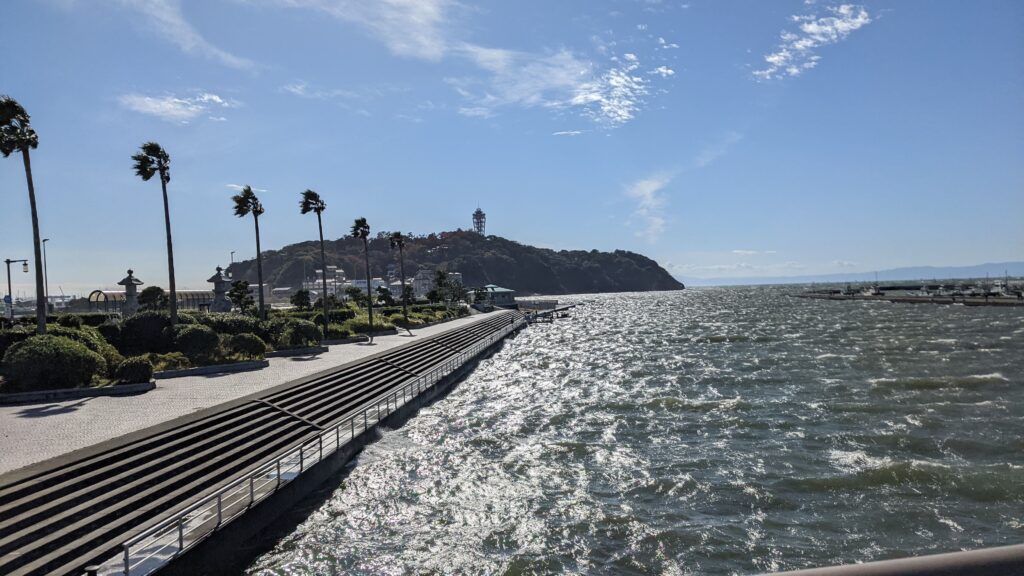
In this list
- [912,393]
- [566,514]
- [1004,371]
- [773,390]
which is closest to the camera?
[566,514]

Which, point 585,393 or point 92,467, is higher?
point 92,467

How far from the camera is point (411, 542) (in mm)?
12773

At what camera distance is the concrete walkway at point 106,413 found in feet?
45.9

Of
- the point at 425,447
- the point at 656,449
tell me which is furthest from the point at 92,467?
the point at 656,449

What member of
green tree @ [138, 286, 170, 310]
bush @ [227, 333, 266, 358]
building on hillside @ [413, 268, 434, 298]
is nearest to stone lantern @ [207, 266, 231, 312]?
green tree @ [138, 286, 170, 310]

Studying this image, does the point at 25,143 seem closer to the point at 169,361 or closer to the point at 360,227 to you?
the point at 169,361

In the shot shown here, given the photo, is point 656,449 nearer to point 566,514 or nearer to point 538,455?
point 538,455

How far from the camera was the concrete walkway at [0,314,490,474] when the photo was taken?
13977mm

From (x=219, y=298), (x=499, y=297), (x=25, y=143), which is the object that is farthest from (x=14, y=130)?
(x=499, y=297)

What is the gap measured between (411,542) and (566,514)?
3.73m

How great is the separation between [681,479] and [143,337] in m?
27.3

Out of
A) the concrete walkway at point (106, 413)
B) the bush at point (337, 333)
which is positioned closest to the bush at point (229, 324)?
the bush at point (337, 333)

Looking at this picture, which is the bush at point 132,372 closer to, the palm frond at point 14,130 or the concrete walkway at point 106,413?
the concrete walkway at point 106,413

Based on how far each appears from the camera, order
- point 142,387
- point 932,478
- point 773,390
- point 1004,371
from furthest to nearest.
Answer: point 1004,371, point 773,390, point 142,387, point 932,478
